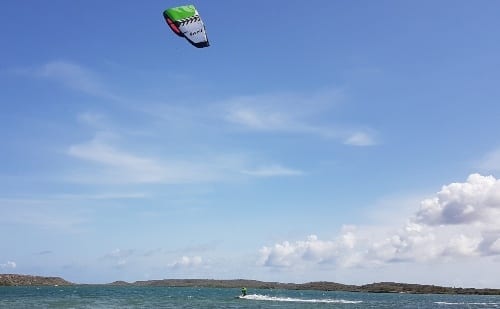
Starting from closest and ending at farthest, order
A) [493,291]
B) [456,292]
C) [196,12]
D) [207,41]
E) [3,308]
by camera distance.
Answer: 1. [207,41]
2. [196,12]
3. [3,308]
4. [493,291]
5. [456,292]

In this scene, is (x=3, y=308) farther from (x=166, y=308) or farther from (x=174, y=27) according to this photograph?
(x=174, y=27)

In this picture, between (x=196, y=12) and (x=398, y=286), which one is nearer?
(x=196, y=12)

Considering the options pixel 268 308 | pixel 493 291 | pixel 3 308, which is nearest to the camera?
pixel 3 308

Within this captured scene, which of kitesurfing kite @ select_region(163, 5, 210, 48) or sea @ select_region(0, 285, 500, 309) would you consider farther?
sea @ select_region(0, 285, 500, 309)

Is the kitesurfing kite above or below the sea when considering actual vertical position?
above

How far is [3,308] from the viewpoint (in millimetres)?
48156

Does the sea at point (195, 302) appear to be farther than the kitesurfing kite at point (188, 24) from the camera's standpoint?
Yes

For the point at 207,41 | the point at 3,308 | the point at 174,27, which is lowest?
the point at 3,308

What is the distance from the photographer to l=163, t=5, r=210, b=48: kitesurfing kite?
21.5m

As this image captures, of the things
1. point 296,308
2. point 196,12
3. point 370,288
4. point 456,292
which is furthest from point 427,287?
point 196,12

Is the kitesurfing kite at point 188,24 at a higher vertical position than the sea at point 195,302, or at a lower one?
higher

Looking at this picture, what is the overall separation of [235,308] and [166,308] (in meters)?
7.12

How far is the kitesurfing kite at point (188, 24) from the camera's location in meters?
Answer: 21.5

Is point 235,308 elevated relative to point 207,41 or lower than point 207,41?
lower
